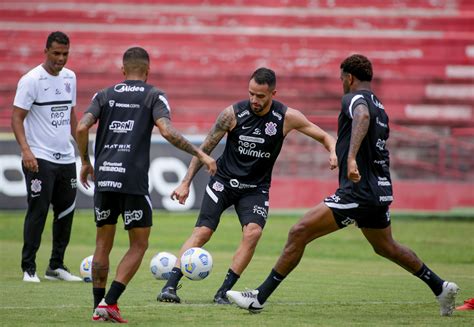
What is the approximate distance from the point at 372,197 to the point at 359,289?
98.9 inches

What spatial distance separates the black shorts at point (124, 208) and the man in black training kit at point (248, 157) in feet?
4.98

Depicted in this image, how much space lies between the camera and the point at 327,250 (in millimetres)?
16812

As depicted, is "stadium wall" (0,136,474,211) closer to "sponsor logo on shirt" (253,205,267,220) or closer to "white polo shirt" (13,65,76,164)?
"white polo shirt" (13,65,76,164)

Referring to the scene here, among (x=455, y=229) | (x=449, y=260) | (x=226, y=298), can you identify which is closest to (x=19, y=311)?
(x=226, y=298)

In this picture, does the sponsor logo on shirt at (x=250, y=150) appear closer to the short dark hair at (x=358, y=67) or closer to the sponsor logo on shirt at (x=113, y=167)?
the short dark hair at (x=358, y=67)

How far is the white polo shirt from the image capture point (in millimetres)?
11344

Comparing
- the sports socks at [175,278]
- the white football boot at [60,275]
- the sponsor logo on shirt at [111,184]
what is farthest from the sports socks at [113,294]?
the white football boot at [60,275]

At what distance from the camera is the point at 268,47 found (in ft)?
99.2

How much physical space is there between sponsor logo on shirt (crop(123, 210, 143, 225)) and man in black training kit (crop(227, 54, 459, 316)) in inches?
49.9

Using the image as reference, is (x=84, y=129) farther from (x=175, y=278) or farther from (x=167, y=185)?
(x=167, y=185)

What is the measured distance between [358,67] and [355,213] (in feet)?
4.52

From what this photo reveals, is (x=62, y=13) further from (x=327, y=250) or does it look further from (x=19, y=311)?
(x=19, y=311)

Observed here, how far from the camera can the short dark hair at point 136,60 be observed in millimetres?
8148

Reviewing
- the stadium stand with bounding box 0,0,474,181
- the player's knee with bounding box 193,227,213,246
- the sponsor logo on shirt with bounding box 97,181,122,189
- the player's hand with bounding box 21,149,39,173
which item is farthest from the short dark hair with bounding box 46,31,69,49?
the stadium stand with bounding box 0,0,474,181
